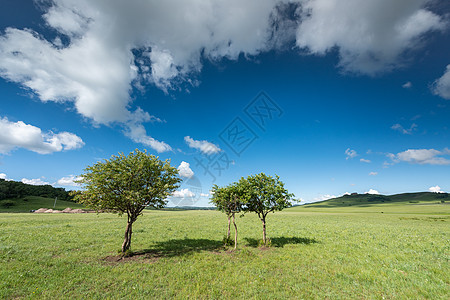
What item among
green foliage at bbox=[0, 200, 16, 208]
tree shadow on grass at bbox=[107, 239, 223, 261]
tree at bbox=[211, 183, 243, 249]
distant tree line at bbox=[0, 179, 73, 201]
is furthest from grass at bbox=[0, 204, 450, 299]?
distant tree line at bbox=[0, 179, 73, 201]

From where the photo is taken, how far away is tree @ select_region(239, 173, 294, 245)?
70.4 feet

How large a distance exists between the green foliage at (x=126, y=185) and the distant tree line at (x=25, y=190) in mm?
163837

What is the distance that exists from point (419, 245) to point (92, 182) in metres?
38.2

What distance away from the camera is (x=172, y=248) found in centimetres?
2061

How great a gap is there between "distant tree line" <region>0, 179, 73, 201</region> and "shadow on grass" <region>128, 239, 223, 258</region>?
163 metres

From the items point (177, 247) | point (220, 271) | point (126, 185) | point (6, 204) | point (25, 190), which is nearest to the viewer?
point (220, 271)

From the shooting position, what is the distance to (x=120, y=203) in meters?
18.0

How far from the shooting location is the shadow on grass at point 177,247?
18320 millimetres

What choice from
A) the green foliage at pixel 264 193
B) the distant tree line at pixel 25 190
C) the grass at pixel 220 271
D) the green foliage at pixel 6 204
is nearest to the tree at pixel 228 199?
the green foliage at pixel 264 193

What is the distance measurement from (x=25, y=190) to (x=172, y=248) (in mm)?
187496

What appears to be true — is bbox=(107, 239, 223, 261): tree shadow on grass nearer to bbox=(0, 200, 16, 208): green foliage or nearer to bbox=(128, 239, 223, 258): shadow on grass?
bbox=(128, 239, 223, 258): shadow on grass

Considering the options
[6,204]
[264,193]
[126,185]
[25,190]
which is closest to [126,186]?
[126,185]

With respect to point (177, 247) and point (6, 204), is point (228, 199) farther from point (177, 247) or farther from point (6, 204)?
point (6, 204)

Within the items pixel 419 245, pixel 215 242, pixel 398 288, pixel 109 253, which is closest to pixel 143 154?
pixel 109 253
